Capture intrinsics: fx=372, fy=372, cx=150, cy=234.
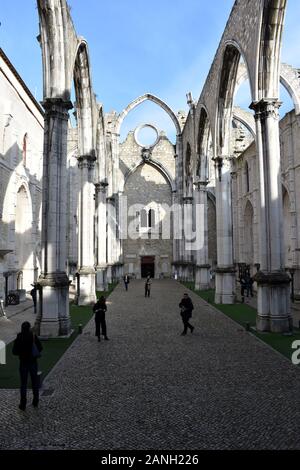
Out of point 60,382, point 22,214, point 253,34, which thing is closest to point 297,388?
point 60,382

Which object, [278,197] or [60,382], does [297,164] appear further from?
[60,382]

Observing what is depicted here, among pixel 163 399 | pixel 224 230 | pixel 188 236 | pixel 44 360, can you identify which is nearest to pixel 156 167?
pixel 188 236

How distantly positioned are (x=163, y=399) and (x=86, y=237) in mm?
12292

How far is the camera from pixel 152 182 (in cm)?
4038

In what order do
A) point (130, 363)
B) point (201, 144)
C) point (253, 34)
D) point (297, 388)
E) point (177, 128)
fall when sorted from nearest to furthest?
point (297, 388), point (130, 363), point (253, 34), point (201, 144), point (177, 128)

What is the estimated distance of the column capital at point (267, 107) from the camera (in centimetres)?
1165

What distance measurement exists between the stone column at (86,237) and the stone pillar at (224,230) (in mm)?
6114

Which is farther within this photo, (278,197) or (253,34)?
(253,34)

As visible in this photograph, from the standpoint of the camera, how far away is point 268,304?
1123 cm

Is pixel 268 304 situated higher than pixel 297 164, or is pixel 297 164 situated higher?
pixel 297 164

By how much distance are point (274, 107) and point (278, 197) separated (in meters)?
2.85

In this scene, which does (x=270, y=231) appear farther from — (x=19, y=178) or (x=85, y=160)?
(x=19, y=178)

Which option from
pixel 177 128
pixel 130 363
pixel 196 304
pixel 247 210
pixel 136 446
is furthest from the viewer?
pixel 177 128

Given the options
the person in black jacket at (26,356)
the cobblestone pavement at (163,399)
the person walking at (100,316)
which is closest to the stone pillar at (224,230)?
the cobblestone pavement at (163,399)
